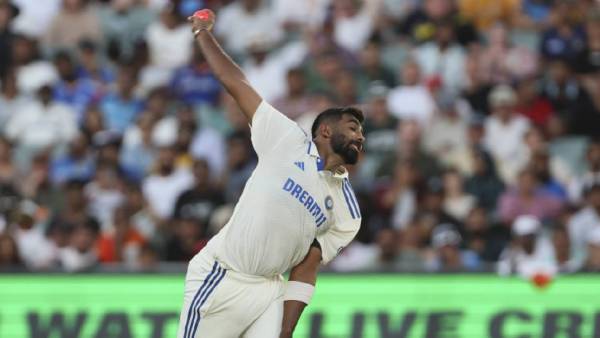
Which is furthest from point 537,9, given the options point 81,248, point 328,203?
point 328,203

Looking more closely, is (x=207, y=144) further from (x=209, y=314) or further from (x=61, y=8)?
(x=209, y=314)

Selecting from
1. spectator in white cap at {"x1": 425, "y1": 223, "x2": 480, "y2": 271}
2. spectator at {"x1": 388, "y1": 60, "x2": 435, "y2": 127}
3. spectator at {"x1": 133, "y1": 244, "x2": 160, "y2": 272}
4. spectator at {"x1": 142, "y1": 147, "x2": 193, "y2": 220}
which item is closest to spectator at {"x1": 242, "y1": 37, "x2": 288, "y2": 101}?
spectator at {"x1": 388, "y1": 60, "x2": 435, "y2": 127}

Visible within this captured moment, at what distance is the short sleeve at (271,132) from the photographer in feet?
24.9

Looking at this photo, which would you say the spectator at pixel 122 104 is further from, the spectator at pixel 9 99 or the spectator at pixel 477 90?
the spectator at pixel 477 90

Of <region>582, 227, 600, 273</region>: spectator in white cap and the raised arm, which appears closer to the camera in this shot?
the raised arm

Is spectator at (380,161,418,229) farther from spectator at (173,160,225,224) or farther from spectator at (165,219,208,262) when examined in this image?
spectator at (165,219,208,262)

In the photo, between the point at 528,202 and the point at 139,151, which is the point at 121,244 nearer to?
the point at 139,151

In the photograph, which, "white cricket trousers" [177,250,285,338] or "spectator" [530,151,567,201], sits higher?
"spectator" [530,151,567,201]

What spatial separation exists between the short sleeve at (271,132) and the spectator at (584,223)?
6.11 m

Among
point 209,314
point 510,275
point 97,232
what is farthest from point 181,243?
point 209,314

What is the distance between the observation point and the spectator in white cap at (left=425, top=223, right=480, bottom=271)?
41.8 feet

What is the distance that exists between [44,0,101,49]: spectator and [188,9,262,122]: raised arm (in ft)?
28.2

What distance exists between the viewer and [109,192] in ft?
46.5

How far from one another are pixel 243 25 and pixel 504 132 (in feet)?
10.9
